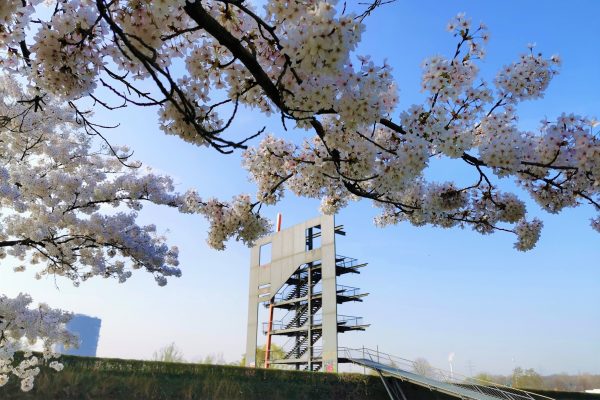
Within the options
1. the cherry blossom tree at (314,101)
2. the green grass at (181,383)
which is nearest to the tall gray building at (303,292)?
the green grass at (181,383)

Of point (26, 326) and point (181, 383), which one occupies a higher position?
point (26, 326)

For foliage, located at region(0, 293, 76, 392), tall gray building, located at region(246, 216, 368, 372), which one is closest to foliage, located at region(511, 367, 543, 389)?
tall gray building, located at region(246, 216, 368, 372)

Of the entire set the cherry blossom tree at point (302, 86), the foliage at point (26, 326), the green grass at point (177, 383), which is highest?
the cherry blossom tree at point (302, 86)

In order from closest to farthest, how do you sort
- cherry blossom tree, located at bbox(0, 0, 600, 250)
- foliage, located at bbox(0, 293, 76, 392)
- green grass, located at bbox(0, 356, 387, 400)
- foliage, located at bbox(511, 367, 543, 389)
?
cherry blossom tree, located at bbox(0, 0, 600, 250) → foliage, located at bbox(0, 293, 76, 392) → green grass, located at bbox(0, 356, 387, 400) → foliage, located at bbox(511, 367, 543, 389)

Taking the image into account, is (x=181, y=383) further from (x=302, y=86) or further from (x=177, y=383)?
(x=302, y=86)

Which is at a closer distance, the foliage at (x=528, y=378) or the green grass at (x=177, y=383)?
the green grass at (x=177, y=383)

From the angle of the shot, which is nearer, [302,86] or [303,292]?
[302,86]

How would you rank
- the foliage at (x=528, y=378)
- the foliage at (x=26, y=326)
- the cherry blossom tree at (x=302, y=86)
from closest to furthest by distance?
the cherry blossom tree at (x=302, y=86) < the foliage at (x=26, y=326) < the foliage at (x=528, y=378)

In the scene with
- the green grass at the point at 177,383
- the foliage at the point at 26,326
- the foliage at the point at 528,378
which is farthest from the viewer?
the foliage at the point at 528,378

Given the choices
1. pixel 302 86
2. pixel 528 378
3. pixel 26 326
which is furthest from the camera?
pixel 528 378

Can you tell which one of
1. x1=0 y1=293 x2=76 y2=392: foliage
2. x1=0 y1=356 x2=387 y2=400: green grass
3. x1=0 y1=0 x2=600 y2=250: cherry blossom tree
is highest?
x1=0 y1=0 x2=600 y2=250: cherry blossom tree

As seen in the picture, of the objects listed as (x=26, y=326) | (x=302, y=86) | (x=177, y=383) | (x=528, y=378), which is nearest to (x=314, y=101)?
(x=302, y=86)

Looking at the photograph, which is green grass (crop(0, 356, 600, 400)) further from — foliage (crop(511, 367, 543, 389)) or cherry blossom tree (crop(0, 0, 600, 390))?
foliage (crop(511, 367, 543, 389))

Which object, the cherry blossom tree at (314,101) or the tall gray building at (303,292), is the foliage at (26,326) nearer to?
the cherry blossom tree at (314,101)
